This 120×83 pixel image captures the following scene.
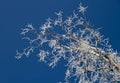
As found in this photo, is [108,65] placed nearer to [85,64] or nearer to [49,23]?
[85,64]

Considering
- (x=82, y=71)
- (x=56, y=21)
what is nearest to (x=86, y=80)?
(x=82, y=71)

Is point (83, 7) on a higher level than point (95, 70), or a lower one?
higher

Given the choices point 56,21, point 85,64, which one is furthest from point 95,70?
point 56,21

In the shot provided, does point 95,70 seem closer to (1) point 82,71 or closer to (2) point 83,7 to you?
(1) point 82,71

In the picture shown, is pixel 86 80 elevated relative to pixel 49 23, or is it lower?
lower

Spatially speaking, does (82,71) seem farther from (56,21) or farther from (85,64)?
(56,21)

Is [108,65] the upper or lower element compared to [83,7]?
lower

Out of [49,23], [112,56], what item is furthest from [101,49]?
[49,23]
